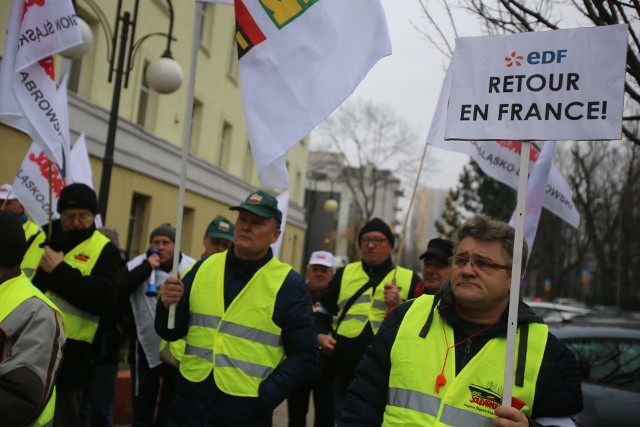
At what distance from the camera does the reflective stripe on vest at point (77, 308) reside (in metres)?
4.33

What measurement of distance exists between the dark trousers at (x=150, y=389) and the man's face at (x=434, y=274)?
214 cm

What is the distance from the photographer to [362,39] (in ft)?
11.7

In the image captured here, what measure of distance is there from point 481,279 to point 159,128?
14.1 meters

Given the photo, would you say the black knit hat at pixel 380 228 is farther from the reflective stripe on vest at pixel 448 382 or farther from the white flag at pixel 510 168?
the reflective stripe on vest at pixel 448 382

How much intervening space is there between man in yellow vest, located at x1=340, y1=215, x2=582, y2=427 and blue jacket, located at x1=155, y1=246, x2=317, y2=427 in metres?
0.90

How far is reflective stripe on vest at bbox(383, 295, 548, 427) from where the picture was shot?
252cm

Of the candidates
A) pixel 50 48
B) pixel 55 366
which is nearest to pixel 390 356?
pixel 55 366

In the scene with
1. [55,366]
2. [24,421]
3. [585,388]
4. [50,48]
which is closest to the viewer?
[24,421]

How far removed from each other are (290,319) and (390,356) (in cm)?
109

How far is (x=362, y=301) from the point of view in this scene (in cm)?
541

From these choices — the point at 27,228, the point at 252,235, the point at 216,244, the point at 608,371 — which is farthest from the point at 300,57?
the point at 608,371

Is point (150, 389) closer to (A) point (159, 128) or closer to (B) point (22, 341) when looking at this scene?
(B) point (22, 341)

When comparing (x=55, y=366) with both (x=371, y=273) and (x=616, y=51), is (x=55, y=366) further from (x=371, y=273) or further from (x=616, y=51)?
(x=371, y=273)

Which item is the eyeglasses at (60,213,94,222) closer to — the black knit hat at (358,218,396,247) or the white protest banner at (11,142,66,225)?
the white protest banner at (11,142,66,225)
